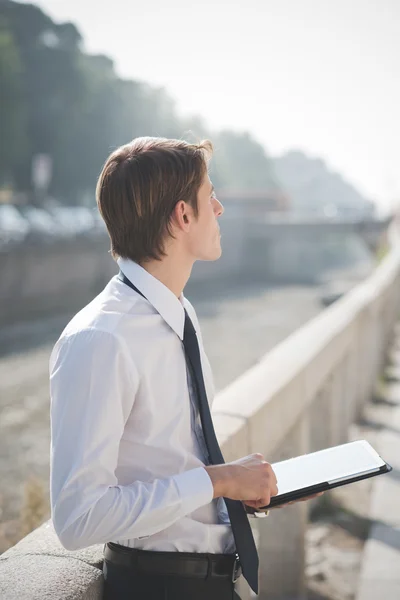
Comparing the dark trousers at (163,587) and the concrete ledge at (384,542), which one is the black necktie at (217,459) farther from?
the concrete ledge at (384,542)

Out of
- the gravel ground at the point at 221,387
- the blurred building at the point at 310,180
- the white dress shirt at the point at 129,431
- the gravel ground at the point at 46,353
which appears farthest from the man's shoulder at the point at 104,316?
the blurred building at the point at 310,180

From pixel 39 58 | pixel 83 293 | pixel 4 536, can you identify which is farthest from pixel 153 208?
pixel 39 58

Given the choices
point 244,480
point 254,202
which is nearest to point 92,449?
point 244,480

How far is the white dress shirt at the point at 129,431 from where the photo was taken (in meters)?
1.27

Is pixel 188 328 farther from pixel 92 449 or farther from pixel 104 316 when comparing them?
pixel 92 449

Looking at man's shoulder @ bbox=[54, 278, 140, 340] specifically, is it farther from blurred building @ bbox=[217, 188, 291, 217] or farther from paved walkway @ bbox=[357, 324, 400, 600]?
blurred building @ bbox=[217, 188, 291, 217]

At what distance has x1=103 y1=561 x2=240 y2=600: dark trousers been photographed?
1428mm

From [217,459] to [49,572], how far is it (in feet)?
1.21

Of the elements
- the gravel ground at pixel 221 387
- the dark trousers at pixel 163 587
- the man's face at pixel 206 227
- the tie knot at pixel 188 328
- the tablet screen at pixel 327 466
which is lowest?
the gravel ground at pixel 221 387

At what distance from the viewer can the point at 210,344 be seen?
2511 centimetres

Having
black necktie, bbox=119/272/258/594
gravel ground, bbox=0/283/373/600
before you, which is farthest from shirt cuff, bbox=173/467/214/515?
gravel ground, bbox=0/283/373/600

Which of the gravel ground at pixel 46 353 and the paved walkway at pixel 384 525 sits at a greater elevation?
the paved walkway at pixel 384 525

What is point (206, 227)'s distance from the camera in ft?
4.98

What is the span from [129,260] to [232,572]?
0.62 metres
